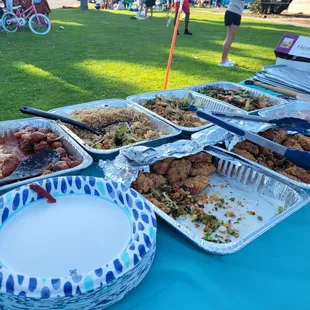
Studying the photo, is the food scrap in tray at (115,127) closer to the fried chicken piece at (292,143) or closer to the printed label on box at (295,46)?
the fried chicken piece at (292,143)

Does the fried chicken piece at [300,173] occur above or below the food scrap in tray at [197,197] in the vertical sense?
above

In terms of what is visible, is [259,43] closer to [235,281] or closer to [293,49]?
[293,49]

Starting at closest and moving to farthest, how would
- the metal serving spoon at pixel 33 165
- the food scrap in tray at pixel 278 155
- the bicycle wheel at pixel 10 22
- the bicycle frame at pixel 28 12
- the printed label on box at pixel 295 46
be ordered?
the metal serving spoon at pixel 33 165, the food scrap in tray at pixel 278 155, the printed label on box at pixel 295 46, the bicycle wheel at pixel 10 22, the bicycle frame at pixel 28 12

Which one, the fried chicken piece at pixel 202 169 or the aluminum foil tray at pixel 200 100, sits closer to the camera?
the fried chicken piece at pixel 202 169

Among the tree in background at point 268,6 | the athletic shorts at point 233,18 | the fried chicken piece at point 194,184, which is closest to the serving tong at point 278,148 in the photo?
the fried chicken piece at point 194,184

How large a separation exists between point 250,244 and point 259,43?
729 cm

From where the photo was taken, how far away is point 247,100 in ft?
6.71

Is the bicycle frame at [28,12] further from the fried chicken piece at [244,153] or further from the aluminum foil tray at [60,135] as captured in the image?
the fried chicken piece at [244,153]

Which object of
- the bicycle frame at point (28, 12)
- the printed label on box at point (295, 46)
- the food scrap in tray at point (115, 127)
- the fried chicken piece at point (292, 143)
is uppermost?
the printed label on box at point (295, 46)

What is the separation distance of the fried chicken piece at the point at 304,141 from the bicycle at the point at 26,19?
6.80 m

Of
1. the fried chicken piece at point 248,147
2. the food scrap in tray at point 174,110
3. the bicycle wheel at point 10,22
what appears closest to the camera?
the fried chicken piece at point 248,147

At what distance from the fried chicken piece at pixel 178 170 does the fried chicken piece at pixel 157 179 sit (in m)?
0.03

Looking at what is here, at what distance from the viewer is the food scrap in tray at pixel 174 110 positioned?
1665mm

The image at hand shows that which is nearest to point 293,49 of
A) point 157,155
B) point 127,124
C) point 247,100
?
point 247,100
